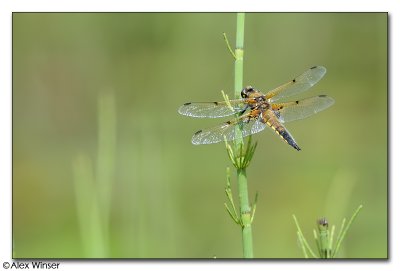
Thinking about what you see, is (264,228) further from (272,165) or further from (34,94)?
(34,94)

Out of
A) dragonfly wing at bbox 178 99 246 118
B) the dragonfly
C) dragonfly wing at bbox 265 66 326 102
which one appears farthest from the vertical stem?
dragonfly wing at bbox 265 66 326 102

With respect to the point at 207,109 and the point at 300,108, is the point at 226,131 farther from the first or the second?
the point at 300,108

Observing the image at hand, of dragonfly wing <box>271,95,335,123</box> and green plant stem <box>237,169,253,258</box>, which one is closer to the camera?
green plant stem <box>237,169,253,258</box>

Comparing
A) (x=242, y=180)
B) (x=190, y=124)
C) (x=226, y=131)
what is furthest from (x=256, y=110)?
(x=190, y=124)

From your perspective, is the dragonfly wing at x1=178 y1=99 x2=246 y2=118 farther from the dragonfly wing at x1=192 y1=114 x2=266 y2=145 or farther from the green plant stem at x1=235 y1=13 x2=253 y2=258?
the green plant stem at x1=235 y1=13 x2=253 y2=258

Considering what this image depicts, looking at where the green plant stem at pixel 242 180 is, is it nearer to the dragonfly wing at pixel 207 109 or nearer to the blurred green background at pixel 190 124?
the dragonfly wing at pixel 207 109
